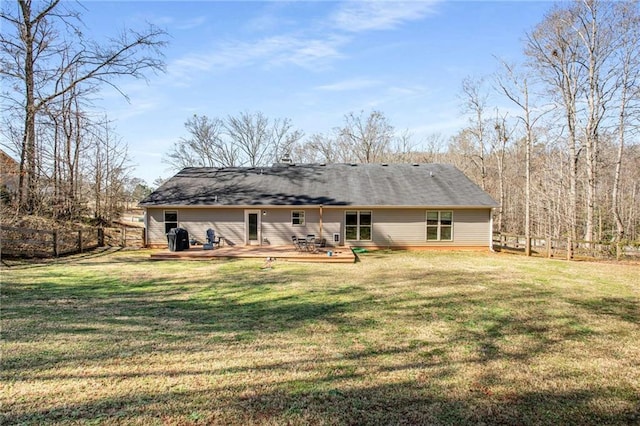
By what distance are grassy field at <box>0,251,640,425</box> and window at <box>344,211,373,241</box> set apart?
695 cm

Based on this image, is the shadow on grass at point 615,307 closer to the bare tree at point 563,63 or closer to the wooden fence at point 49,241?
the bare tree at point 563,63

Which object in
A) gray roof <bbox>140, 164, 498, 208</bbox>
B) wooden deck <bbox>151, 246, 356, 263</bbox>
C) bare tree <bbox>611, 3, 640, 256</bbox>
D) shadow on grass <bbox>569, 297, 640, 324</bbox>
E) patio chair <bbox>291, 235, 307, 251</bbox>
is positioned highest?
bare tree <bbox>611, 3, 640, 256</bbox>

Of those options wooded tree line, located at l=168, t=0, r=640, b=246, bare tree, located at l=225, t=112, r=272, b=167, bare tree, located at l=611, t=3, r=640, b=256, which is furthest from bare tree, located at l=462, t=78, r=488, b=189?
bare tree, located at l=225, t=112, r=272, b=167

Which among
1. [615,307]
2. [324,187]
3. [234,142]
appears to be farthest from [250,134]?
[615,307]

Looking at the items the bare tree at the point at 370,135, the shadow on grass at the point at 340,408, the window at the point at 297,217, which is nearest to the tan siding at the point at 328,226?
the window at the point at 297,217

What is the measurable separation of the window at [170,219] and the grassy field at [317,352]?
6.93 m

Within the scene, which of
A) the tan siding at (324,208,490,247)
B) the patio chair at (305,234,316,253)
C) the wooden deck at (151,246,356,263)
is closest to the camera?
the wooden deck at (151,246,356,263)

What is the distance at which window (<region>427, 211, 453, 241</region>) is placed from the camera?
51.2 ft

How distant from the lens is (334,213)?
51.3 feet

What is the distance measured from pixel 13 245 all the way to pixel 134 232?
5245 mm

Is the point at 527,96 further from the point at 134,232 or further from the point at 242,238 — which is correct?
the point at 134,232

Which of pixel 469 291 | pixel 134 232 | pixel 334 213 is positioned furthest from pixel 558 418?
pixel 134 232

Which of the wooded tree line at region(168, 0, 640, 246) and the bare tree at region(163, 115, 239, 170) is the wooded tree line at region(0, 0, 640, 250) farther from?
the bare tree at region(163, 115, 239, 170)

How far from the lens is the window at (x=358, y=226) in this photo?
51.6 feet
